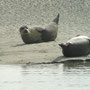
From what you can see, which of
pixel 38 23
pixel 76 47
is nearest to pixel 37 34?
pixel 38 23

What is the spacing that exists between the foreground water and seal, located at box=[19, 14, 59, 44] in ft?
13.4

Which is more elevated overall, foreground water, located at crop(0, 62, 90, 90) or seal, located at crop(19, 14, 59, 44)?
foreground water, located at crop(0, 62, 90, 90)

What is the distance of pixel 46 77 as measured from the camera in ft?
36.7

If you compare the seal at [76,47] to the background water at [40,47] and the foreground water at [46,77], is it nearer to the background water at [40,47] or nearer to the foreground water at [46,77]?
the background water at [40,47]

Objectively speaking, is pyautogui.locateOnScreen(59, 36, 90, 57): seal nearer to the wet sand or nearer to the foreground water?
the wet sand

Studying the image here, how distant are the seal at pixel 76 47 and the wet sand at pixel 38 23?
0.26m

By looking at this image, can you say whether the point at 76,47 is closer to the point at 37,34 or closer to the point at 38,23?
the point at 37,34

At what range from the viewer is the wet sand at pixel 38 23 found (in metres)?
14.6

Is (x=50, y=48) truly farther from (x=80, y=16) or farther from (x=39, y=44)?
(x=80, y=16)

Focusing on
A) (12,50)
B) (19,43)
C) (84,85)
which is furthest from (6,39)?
(84,85)

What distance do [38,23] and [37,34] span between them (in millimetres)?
2957

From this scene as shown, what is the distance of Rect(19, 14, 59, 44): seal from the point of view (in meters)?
17.3

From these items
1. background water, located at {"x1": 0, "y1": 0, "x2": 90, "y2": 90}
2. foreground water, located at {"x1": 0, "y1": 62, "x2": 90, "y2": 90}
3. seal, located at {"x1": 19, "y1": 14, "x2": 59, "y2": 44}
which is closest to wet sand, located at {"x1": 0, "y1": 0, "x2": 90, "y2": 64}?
background water, located at {"x1": 0, "y1": 0, "x2": 90, "y2": 90}

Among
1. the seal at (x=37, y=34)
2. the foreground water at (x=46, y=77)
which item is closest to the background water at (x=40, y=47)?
the foreground water at (x=46, y=77)
